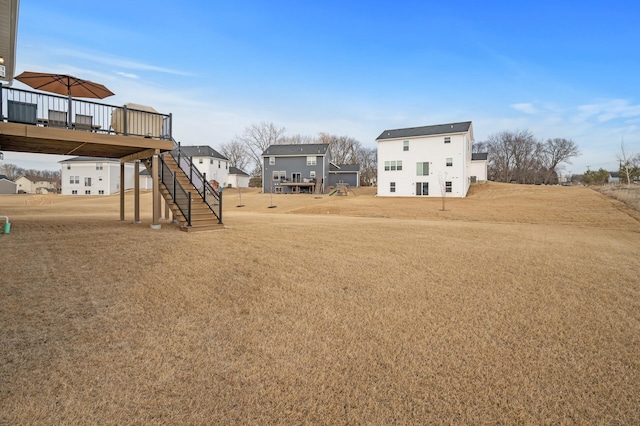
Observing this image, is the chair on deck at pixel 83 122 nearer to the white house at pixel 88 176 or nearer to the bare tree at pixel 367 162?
the white house at pixel 88 176

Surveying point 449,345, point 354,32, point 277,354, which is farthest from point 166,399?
point 354,32

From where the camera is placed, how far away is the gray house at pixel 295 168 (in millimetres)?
44906

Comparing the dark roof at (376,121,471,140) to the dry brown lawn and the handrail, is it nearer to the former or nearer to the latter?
the dry brown lawn

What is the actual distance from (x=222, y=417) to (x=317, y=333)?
177 centimetres

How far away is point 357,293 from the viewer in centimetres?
578

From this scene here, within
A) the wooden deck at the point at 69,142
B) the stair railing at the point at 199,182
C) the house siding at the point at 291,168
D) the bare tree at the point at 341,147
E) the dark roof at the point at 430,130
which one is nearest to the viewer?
the wooden deck at the point at 69,142

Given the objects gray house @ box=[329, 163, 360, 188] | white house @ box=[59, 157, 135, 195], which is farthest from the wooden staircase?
white house @ box=[59, 157, 135, 195]

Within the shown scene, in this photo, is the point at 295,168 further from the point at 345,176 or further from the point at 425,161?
the point at 425,161

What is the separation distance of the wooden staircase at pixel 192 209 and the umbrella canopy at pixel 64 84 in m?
2.91

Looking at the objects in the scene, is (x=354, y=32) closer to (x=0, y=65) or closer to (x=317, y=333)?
(x=0, y=65)

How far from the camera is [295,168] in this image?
45625 mm

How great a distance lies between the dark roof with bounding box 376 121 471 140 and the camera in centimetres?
3466

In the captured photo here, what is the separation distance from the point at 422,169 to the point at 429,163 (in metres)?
0.95

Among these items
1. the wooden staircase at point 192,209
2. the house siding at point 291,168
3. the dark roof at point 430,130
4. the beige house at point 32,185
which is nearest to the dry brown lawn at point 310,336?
the wooden staircase at point 192,209
